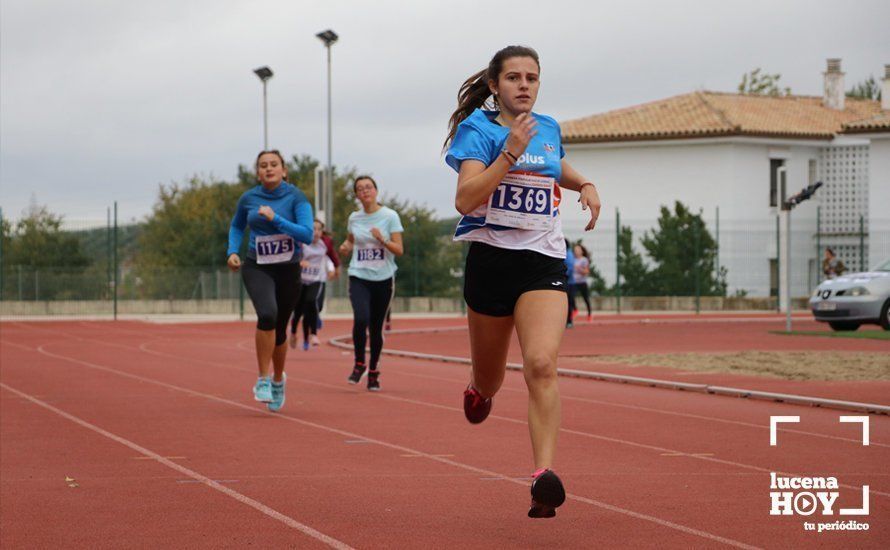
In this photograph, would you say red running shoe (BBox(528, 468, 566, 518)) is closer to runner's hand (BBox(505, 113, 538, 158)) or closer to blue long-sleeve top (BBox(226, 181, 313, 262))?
runner's hand (BBox(505, 113, 538, 158))

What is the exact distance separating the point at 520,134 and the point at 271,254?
5.61 meters

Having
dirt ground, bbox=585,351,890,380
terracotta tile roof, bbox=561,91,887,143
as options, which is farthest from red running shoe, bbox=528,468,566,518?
terracotta tile roof, bbox=561,91,887,143

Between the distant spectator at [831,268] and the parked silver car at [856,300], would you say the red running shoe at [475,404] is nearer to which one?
the parked silver car at [856,300]

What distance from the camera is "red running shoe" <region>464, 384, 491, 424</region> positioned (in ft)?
24.0

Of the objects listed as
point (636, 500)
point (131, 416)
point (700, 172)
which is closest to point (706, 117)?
point (700, 172)

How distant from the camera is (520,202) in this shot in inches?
261

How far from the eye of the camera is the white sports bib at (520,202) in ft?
21.7

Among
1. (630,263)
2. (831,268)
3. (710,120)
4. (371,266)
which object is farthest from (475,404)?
(710,120)

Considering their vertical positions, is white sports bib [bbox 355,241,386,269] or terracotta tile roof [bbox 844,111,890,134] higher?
terracotta tile roof [bbox 844,111,890,134]

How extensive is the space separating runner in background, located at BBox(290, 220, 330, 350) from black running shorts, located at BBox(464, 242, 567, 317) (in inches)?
531

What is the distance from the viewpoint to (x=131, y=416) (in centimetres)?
1173

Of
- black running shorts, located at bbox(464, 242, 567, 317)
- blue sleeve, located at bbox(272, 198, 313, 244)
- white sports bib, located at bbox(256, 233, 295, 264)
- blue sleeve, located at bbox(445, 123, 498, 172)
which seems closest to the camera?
blue sleeve, located at bbox(445, 123, 498, 172)

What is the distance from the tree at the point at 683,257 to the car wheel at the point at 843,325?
14981mm

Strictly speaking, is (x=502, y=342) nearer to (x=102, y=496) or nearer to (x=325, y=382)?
(x=102, y=496)
